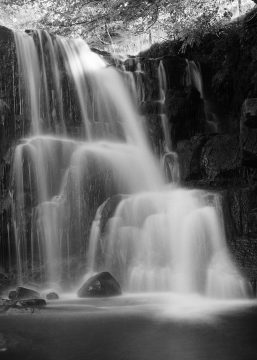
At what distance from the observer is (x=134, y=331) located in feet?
20.5

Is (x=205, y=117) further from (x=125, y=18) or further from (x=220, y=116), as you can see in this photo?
(x=125, y=18)

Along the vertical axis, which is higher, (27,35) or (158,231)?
(27,35)

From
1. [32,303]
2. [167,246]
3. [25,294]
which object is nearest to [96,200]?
[167,246]

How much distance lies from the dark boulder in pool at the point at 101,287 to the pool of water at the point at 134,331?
1.92 ft

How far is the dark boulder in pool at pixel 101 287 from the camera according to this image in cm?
905

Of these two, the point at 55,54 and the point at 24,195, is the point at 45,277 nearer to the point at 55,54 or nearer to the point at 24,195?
the point at 24,195

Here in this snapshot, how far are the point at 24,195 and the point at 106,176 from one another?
2.34m

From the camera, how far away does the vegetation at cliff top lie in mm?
9047

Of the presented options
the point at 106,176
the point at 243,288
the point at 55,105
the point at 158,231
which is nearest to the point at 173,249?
the point at 158,231

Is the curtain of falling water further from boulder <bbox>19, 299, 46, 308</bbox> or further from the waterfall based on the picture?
boulder <bbox>19, 299, 46, 308</bbox>

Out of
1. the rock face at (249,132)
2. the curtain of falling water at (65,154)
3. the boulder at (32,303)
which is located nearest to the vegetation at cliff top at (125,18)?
the curtain of falling water at (65,154)

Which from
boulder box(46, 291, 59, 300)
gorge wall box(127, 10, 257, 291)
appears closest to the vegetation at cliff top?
gorge wall box(127, 10, 257, 291)

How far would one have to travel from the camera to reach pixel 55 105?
15.1 m

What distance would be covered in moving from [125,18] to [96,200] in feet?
15.8
